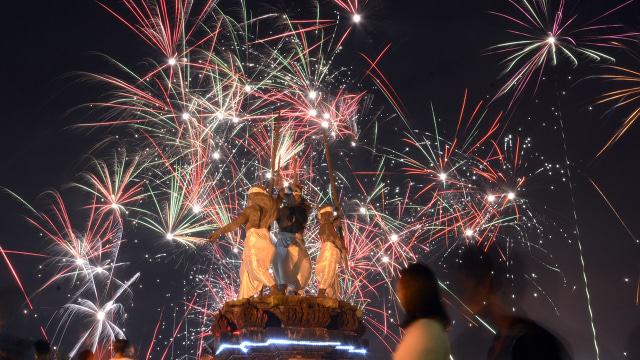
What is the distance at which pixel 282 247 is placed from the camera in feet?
55.3

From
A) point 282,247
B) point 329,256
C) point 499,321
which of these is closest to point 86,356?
→ point 282,247

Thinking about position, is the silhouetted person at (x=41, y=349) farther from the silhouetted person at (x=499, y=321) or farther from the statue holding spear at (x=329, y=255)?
the silhouetted person at (x=499, y=321)

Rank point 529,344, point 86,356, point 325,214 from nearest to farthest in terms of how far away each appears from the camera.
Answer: point 529,344
point 86,356
point 325,214

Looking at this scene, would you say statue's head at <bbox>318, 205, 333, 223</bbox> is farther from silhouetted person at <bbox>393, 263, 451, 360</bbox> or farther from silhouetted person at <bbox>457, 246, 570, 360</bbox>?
silhouetted person at <bbox>393, 263, 451, 360</bbox>

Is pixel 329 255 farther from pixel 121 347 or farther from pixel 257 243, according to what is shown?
pixel 121 347

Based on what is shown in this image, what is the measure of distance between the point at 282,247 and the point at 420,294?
40.3 feet

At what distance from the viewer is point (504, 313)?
6.08 m

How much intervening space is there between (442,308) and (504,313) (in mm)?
1677

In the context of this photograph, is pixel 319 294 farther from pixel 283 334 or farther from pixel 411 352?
pixel 411 352

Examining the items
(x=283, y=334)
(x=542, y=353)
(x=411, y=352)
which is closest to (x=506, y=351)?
(x=542, y=353)

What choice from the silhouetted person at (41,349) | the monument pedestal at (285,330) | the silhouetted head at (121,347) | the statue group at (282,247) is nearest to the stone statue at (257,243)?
the statue group at (282,247)

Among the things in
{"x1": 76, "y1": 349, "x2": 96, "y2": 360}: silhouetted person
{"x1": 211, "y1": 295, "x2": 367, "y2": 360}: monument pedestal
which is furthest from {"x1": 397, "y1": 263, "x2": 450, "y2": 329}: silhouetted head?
{"x1": 211, "y1": 295, "x2": 367, "y2": 360}: monument pedestal

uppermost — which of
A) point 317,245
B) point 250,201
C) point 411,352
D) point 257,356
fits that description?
point 317,245

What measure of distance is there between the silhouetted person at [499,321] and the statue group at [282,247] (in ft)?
31.9
